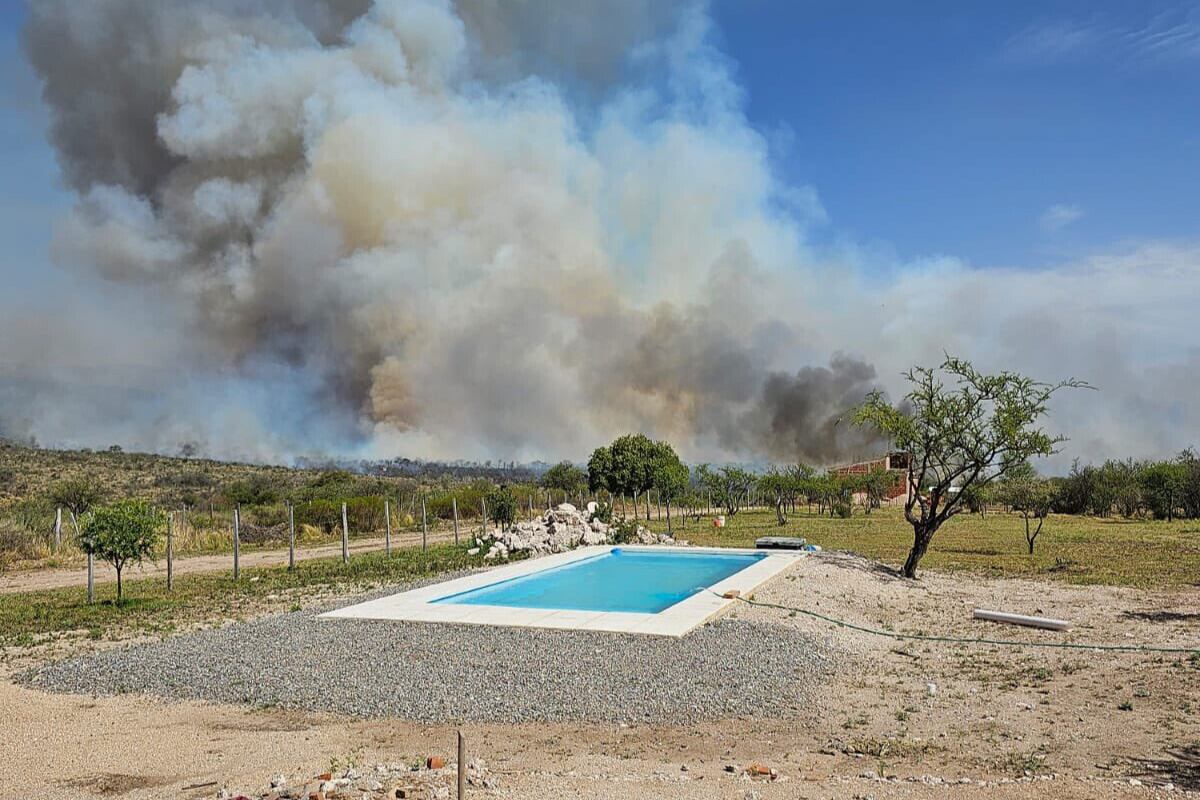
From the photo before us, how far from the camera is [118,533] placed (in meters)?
12.0

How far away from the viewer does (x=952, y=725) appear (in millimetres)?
5965

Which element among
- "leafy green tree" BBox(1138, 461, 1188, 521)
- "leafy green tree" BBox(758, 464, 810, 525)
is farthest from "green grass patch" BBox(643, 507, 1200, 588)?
"leafy green tree" BBox(1138, 461, 1188, 521)

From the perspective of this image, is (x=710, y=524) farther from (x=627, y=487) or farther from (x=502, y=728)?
(x=502, y=728)

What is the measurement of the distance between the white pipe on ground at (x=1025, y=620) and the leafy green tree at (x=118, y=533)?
442 inches

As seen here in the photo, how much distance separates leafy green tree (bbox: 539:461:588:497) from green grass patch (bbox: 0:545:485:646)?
2449 cm

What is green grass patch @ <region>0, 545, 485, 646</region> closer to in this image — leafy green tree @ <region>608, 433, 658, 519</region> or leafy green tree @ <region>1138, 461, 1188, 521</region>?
leafy green tree @ <region>608, 433, 658, 519</region>

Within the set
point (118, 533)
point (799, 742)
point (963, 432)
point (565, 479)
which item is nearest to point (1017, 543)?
point (963, 432)

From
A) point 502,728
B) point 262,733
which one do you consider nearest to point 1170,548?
point 502,728

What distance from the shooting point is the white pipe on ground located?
9.25 metres

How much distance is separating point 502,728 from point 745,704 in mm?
1862

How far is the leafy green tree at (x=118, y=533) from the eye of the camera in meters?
12.0

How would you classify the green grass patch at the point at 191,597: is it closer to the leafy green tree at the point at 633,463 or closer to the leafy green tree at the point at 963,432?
the leafy green tree at the point at 963,432

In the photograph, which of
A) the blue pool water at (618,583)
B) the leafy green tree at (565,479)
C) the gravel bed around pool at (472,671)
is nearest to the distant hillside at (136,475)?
the leafy green tree at (565,479)

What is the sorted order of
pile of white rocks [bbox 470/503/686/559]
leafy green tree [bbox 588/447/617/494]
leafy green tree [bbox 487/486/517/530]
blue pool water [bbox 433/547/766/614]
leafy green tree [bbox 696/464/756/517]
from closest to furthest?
1. blue pool water [bbox 433/547/766/614]
2. pile of white rocks [bbox 470/503/686/559]
3. leafy green tree [bbox 487/486/517/530]
4. leafy green tree [bbox 588/447/617/494]
5. leafy green tree [bbox 696/464/756/517]
